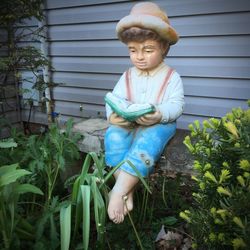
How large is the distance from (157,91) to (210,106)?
1.39 metres

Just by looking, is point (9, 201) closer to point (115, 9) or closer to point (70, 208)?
point (70, 208)

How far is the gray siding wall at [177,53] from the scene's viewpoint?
118 inches

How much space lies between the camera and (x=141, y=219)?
2.16 m

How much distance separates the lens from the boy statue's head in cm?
186

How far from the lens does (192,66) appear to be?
10.7 ft

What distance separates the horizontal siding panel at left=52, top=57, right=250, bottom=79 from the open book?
1.48 meters

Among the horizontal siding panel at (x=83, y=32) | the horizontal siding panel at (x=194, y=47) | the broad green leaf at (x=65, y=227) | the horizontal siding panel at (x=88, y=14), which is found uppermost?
the horizontal siding panel at (x=88, y=14)

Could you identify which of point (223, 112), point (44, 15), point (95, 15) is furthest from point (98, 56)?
point (223, 112)

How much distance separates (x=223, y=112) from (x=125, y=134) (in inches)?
60.6

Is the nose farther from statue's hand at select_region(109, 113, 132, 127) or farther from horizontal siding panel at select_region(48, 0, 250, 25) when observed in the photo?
horizontal siding panel at select_region(48, 0, 250, 25)

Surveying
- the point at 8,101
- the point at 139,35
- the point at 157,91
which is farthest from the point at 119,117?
the point at 8,101

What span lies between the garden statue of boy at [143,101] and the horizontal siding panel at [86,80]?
1.67 metres

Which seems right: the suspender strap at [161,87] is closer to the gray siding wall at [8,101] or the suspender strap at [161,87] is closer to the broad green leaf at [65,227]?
the broad green leaf at [65,227]

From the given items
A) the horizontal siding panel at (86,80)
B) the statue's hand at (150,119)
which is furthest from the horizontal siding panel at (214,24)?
the statue's hand at (150,119)
